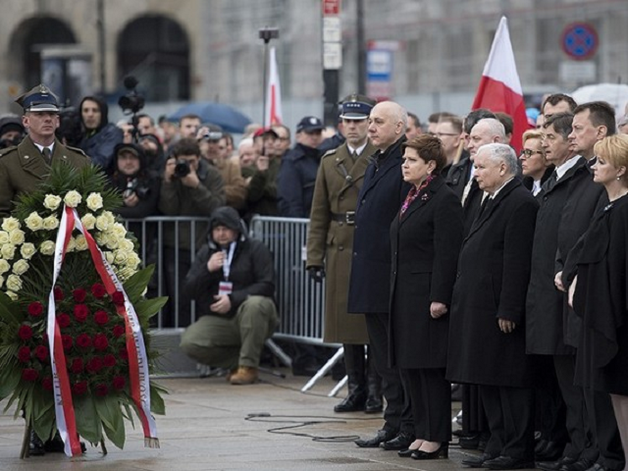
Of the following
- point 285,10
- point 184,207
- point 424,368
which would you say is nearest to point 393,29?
point 285,10

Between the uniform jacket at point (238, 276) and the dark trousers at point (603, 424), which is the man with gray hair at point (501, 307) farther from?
the uniform jacket at point (238, 276)

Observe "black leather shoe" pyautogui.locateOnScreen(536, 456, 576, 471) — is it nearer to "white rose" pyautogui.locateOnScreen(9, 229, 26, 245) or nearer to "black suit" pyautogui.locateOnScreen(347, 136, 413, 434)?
"black suit" pyautogui.locateOnScreen(347, 136, 413, 434)

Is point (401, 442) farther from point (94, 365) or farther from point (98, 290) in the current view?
point (98, 290)

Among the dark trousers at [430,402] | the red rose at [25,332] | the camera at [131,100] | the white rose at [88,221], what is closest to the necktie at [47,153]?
the white rose at [88,221]

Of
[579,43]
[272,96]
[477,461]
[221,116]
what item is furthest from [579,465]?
[221,116]

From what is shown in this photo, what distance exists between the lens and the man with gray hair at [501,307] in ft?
34.9

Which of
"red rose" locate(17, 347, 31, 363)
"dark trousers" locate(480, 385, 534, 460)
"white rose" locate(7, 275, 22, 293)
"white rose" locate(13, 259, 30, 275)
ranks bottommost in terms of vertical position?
"dark trousers" locate(480, 385, 534, 460)

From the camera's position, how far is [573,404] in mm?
10539

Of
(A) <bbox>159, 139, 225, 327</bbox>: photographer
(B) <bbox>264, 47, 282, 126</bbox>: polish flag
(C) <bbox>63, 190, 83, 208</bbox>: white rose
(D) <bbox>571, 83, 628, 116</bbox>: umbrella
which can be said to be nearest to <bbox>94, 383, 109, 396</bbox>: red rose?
(C) <bbox>63, 190, 83, 208</bbox>: white rose

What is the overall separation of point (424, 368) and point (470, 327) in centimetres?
61

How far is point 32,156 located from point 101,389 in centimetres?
170

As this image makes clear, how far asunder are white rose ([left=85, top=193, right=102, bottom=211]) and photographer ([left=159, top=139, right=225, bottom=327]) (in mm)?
4639

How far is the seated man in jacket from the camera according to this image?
1555 cm

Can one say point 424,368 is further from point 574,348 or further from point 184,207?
point 184,207
